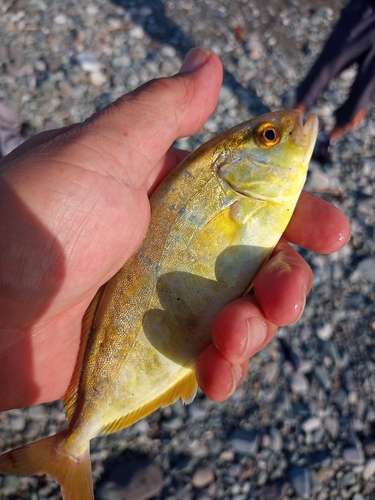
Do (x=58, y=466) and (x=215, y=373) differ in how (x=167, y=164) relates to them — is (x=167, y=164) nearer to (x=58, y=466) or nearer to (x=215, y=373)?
(x=215, y=373)

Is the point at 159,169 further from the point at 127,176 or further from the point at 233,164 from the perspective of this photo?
the point at 233,164

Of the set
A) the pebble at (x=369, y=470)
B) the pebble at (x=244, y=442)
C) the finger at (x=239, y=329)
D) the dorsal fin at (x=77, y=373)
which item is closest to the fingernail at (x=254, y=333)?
the finger at (x=239, y=329)

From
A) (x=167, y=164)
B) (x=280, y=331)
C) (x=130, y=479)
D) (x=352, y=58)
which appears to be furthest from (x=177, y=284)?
(x=352, y=58)

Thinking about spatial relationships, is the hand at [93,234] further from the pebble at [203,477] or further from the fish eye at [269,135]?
the pebble at [203,477]

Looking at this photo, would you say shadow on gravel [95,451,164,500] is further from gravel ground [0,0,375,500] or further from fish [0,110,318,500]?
fish [0,110,318,500]

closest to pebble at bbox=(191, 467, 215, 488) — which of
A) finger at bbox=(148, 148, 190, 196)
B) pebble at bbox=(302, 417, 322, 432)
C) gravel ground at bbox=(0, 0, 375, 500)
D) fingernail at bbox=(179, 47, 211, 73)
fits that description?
gravel ground at bbox=(0, 0, 375, 500)
